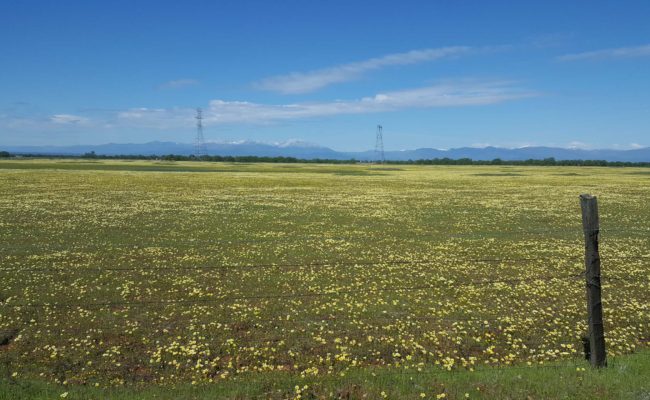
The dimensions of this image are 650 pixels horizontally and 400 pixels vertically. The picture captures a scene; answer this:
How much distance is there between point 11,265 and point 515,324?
18.8m

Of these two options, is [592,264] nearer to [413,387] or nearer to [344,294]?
[413,387]

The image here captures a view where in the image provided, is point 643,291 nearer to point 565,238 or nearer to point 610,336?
point 610,336

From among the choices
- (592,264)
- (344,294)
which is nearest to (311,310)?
(344,294)

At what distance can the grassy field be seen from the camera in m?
8.70

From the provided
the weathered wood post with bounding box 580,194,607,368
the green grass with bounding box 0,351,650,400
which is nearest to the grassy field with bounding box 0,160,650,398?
the green grass with bounding box 0,351,650,400

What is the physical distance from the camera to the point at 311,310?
42.1 ft

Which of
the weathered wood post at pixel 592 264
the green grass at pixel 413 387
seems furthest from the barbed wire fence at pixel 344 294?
the green grass at pixel 413 387

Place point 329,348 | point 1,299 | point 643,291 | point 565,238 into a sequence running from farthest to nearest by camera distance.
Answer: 1. point 565,238
2. point 643,291
3. point 1,299
4. point 329,348

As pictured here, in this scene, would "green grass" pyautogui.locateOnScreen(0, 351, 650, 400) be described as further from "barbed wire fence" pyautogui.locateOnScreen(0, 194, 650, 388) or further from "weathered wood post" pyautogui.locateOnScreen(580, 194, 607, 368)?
"weathered wood post" pyautogui.locateOnScreen(580, 194, 607, 368)

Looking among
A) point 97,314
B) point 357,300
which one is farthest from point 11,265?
point 357,300

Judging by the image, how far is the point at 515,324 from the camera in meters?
11.8

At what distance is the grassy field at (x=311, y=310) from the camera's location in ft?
28.5

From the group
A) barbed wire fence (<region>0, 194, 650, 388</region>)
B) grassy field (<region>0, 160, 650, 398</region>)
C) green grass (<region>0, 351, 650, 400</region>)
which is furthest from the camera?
barbed wire fence (<region>0, 194, 650, 388</region>)

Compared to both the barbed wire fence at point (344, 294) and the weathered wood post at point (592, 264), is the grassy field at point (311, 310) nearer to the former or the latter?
the barbed wire fence at point (344, 294)
